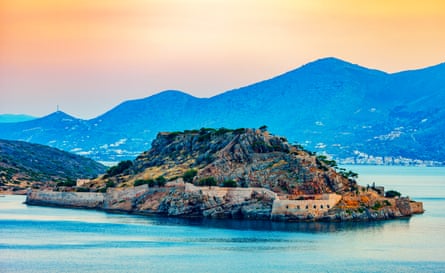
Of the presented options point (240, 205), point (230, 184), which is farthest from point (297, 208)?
point (230, 184)

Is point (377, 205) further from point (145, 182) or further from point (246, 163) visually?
point (145, 182)

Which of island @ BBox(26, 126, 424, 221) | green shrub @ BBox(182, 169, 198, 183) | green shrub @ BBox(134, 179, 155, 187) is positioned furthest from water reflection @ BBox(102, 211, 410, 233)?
green shrub @ BBox(134, 179, 155, 187)

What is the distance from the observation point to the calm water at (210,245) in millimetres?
106125

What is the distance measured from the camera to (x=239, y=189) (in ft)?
489

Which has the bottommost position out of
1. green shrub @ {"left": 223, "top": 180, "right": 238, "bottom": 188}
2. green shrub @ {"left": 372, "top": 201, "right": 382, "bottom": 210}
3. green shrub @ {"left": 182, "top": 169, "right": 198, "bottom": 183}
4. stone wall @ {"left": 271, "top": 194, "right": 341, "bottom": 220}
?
stone wall @ {"left": 271, "top": 194, "right": 341, "bottom": 220}

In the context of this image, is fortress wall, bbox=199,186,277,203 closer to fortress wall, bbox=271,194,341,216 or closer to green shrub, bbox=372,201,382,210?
fortress wall, bbox=271,194,341,216

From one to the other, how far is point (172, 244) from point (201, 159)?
1867 inches

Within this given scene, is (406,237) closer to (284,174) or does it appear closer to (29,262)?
(284,174)

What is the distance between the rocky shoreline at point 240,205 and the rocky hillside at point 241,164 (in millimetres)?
3792

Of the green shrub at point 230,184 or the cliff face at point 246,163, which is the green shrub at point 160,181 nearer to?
the cliff face at point 246,163

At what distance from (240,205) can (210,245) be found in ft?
91.5

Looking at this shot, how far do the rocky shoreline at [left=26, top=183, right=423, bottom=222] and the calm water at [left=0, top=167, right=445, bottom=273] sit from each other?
10.3 feet

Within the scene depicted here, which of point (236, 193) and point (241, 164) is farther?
point (241, 164)

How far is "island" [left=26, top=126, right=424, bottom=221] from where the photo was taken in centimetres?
14600
